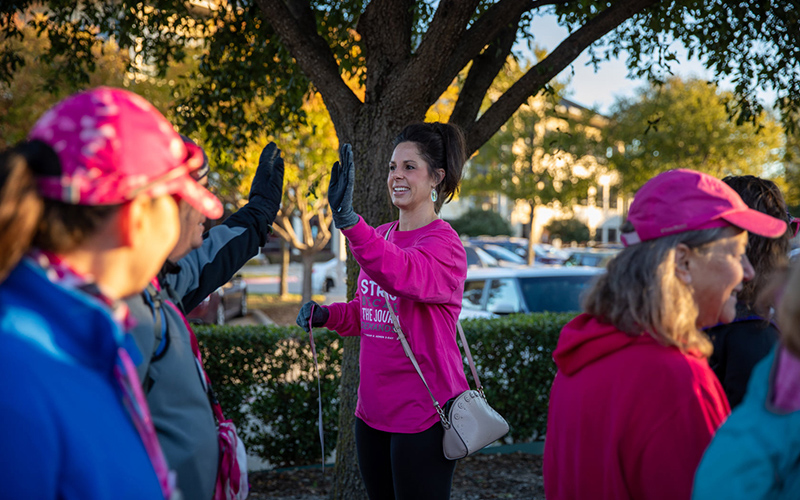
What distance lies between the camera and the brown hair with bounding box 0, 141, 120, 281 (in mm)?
1043

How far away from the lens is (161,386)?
1.57 m

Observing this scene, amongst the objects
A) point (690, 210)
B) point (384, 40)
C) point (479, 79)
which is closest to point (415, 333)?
point (690, 210)

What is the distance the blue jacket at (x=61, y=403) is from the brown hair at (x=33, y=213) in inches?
1.9

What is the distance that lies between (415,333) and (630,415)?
121 cm

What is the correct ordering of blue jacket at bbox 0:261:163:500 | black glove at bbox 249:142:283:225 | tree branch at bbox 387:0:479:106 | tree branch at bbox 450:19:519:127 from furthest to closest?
tree branch at bbox 450:19:519:127, tree branch at bbox 387:0:479:106, black glove at bbox 249:142:283:225, blue jacket at bbox 0:261:163:500

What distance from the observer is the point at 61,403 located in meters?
0.99

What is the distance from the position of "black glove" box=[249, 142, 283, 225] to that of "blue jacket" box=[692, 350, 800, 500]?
6.05 ft

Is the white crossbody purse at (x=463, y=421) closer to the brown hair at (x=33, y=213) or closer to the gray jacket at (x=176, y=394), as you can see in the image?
the gray jacket at (x=176, y=394)

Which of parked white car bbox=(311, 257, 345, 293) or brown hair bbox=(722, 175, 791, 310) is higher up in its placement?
brown hair bbox=(722, 175, 791, 310)

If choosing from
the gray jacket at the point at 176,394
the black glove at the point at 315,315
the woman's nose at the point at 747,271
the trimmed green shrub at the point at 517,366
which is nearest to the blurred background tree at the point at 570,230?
the trimmed green shrub at the point at 517,366

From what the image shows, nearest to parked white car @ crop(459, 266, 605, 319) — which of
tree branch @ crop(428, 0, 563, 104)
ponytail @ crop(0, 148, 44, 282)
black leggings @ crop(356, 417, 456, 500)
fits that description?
tree branch @ crop(428, 0, 563, 104)

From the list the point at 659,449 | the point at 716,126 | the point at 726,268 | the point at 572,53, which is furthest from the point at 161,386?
the point at 716,126

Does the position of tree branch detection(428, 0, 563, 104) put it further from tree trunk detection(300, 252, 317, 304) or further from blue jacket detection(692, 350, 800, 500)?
tree trunk detection(300, 252, 317, 304)

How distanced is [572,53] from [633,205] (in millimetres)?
2496
